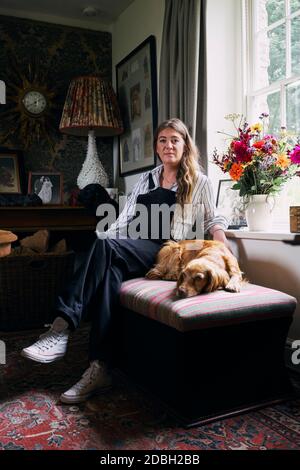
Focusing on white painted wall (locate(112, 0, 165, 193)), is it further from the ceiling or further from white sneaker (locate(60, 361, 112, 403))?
white sneaker (locate(60, 361, 112, 403))

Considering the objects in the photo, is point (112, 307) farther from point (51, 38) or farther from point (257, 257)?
point (51, 38)

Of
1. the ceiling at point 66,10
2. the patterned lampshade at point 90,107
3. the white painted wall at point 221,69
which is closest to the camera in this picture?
the white painted wall at point 221,69

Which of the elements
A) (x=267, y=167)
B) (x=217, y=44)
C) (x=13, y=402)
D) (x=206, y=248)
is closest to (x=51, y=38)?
(x=217, y=44)

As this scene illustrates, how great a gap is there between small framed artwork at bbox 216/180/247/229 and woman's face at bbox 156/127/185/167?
381 millimetres

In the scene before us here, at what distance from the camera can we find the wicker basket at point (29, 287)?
2986mm

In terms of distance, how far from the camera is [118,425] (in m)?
1.61

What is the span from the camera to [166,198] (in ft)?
7.92

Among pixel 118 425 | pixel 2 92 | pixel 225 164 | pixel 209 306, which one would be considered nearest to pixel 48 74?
pixel 2 92

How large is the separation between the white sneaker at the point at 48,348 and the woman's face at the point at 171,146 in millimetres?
1041

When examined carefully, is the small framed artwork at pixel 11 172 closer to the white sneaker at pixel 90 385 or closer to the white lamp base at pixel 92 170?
the white lamp base at pixel 92 170

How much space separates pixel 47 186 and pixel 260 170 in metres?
2.10

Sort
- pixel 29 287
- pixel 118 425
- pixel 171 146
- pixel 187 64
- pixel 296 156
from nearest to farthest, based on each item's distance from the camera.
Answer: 1. pixel 118 425
2. pixel 296 156
3. pixel 171 146
4. pixel 187 64
5. pixel 29 287

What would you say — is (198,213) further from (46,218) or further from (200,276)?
(46,218)

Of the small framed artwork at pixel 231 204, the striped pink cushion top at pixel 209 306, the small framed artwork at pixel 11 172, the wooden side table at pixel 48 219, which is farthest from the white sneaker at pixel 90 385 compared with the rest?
the small framed artwork at pixel 11 172
